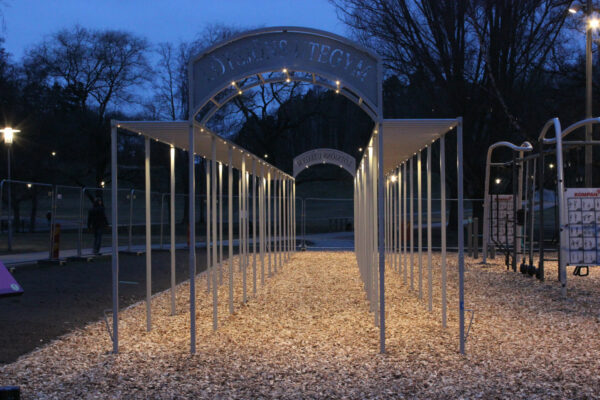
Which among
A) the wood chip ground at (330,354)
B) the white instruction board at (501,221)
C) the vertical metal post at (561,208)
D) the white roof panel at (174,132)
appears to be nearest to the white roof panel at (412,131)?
the white roof panel at (174,132)

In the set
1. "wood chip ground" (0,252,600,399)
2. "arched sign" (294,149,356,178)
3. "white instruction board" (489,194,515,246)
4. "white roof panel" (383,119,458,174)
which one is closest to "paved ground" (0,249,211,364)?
"wood chip ground" (0,252,600,399)

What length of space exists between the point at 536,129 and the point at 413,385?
19.5 metres

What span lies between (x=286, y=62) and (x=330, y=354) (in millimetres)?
3079

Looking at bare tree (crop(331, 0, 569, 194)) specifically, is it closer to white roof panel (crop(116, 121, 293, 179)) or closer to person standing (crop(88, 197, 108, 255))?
person standing (crop(88, 197, 108, 255))

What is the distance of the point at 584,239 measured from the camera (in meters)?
11.1

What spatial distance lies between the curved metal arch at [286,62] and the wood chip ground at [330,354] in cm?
257

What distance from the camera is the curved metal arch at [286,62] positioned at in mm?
6508

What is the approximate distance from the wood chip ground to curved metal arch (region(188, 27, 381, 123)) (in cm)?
257

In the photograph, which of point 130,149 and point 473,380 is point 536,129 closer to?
point 473,380

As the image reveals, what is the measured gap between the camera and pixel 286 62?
6.52 metres

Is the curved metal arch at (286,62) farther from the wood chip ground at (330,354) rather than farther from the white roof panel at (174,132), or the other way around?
the wood chip ground at (330,354)

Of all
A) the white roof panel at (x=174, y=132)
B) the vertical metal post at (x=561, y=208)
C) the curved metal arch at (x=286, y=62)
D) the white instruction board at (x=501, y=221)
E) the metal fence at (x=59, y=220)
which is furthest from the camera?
the metal fence at (x=59, y=220)

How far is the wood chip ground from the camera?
16.8 ft

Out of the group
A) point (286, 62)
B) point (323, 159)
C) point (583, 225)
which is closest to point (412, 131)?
point (286, 62)
